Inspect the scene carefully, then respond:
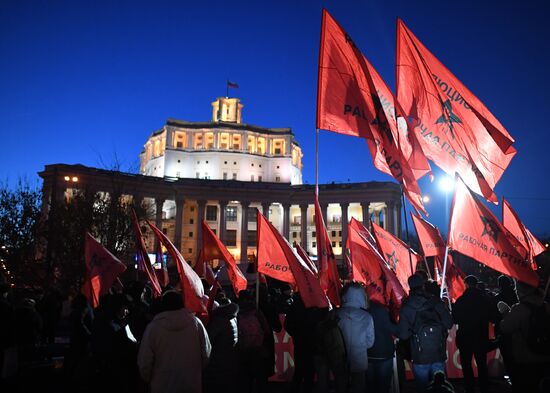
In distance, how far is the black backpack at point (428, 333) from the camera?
695cm

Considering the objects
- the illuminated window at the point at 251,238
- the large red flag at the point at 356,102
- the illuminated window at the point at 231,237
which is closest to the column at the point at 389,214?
the illuminated window at the point at 251,238

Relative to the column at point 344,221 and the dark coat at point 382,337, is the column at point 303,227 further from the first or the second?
the dark coat at point 382,337

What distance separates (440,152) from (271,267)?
428cm

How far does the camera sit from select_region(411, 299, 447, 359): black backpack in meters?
6.95

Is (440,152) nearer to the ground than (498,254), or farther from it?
farther from it

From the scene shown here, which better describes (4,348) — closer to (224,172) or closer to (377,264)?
(377,264)

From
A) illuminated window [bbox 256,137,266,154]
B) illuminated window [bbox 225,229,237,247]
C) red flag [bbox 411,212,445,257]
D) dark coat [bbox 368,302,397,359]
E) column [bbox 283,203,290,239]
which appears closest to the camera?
dark coat [bbox 368,302,397,359]

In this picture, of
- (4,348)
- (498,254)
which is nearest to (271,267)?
(498,254)

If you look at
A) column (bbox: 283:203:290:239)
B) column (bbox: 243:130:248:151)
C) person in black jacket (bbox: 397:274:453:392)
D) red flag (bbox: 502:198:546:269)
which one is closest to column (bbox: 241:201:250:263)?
column (bbox: 283:203:290:239)

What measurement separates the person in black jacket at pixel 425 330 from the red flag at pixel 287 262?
169 cm

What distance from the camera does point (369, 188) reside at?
81250 millimetres

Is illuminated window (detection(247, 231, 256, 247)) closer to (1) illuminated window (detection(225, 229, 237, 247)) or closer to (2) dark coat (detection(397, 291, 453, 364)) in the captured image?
(1) illuminated window (detection(225, 229, 237, 247))

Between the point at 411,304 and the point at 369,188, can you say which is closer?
the point at 411,304

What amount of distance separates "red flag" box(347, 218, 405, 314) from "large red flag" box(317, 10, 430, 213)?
1.51m
